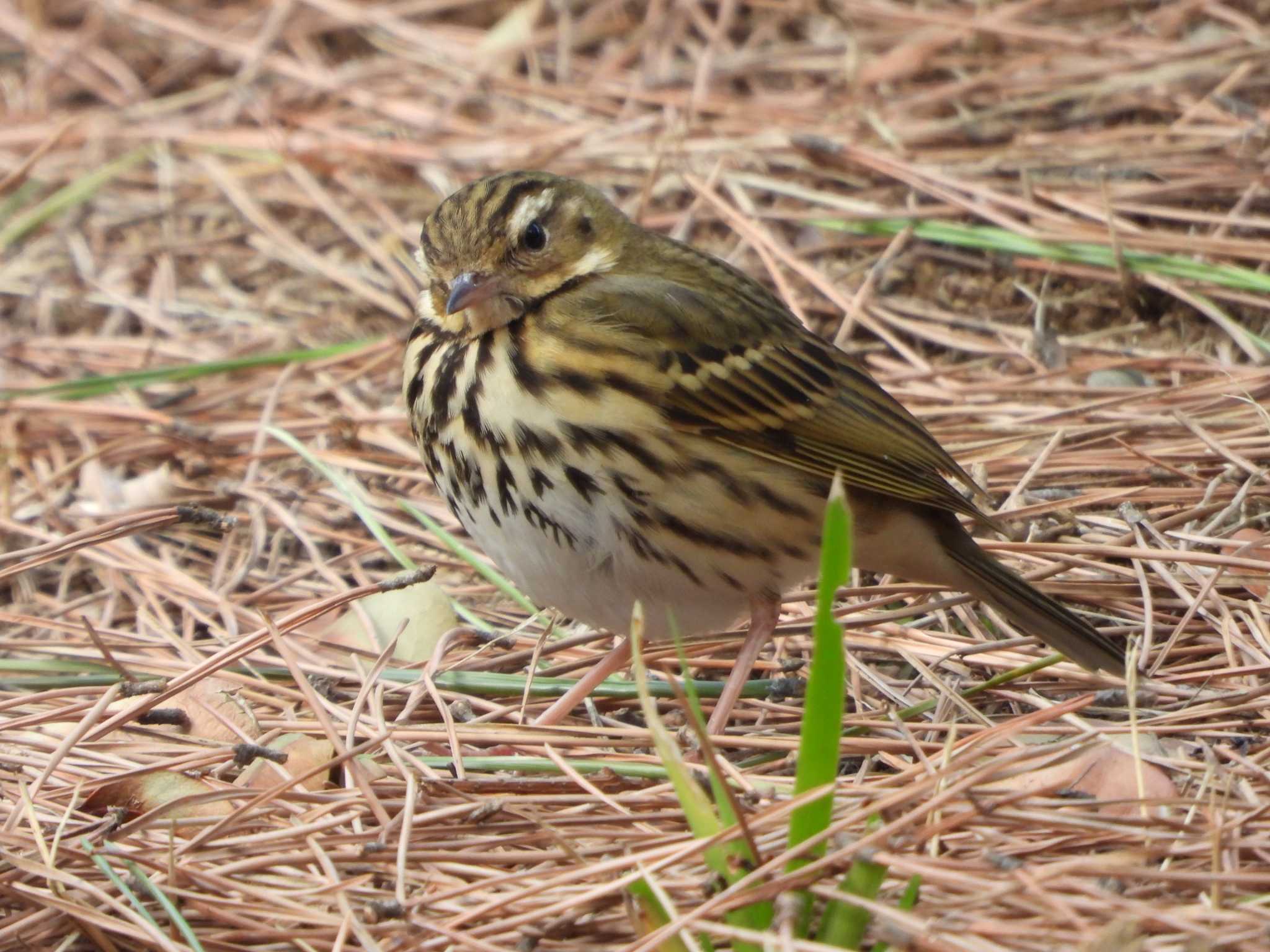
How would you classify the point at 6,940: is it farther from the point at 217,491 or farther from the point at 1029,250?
the point at 1029,250

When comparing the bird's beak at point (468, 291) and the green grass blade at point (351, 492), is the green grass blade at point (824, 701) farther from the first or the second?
the green grass blade at point (351, 492)

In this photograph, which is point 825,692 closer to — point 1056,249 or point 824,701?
point 824,701

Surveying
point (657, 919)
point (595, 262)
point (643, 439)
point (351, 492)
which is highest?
point (595, 262)

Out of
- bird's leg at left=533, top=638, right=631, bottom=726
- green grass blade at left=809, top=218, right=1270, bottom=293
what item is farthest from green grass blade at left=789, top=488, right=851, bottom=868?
green grass blade at left=809, top=218, right=1270, bottom=293

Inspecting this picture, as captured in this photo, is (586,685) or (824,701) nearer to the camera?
(824,701)

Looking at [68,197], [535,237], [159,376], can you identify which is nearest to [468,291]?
[535,237]

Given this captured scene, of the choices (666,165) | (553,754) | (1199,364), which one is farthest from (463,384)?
(666,165)

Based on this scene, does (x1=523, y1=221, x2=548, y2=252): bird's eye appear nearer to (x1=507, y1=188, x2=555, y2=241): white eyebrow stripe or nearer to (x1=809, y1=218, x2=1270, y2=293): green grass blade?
(x1=507, y1=188, x2=555, y2=241): white eyebrow stripe

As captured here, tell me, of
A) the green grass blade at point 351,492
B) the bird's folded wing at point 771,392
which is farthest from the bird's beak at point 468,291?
the green grass blade at point 351,492
